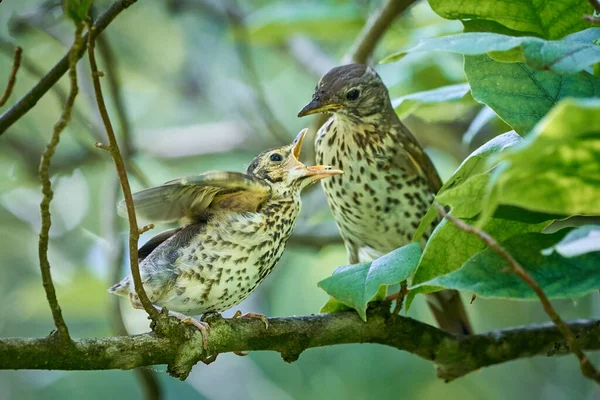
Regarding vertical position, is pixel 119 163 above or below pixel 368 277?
above

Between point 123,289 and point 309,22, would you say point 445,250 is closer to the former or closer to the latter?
point 123,289

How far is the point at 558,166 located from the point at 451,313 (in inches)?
88.2

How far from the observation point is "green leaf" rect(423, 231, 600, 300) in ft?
5.10

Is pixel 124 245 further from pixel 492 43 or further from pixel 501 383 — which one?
pixel 501 383

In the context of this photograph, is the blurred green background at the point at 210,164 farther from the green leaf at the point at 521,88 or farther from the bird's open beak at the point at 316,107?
the green leaf at the point at 521,88

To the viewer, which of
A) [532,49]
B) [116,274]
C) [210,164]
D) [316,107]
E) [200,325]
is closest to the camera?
[532,49]

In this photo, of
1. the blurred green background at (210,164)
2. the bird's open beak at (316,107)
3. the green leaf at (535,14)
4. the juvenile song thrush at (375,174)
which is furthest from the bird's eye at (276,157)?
the green leaf at (535,14)

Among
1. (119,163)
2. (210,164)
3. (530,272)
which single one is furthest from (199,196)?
(210,164)

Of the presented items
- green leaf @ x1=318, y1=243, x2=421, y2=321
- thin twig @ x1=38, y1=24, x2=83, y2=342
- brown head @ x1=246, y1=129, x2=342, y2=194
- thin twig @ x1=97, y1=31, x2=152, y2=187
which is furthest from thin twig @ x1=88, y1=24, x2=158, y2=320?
thin twig @ x1=97, y1=31, x2=152, y2=187

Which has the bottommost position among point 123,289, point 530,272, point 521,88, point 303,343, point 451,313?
point 451,313

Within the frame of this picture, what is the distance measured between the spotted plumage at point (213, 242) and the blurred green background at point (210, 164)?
955 millimetres

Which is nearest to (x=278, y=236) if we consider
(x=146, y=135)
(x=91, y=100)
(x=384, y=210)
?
(x=384, y=210)

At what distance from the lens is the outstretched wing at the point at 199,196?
2.16 m

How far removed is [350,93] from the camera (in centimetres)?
335
